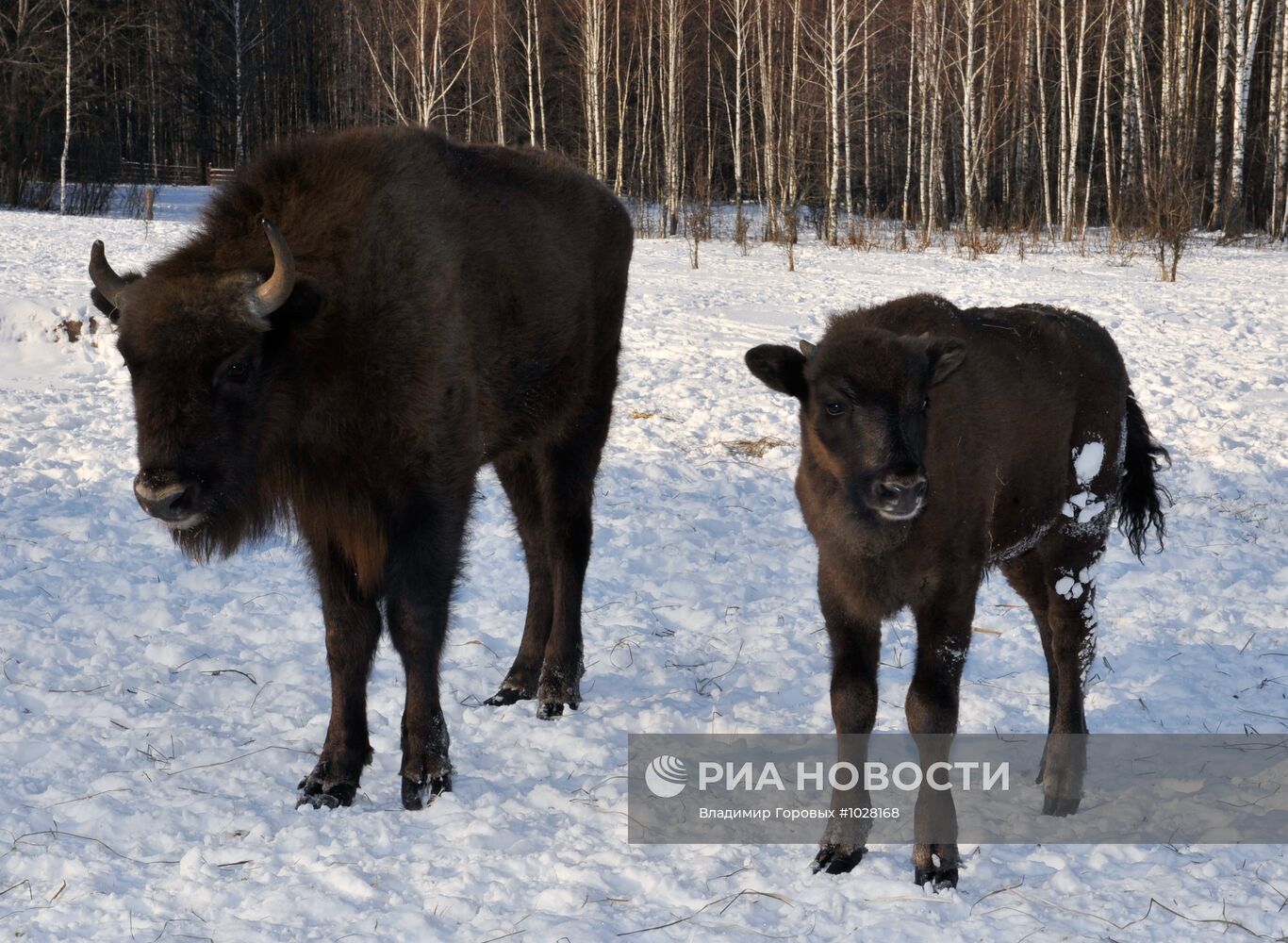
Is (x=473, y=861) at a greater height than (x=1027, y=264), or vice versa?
(x=1027, y=264)

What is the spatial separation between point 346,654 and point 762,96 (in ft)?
93.4

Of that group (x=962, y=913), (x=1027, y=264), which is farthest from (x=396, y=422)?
(x=1027, y=264)

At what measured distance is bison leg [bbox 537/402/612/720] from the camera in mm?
5117

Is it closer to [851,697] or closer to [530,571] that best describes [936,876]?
[851,697]

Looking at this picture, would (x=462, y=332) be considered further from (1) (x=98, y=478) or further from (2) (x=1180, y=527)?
(2) (x=1180, y=527)

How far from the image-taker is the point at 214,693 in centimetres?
479

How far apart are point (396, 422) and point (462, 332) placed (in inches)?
20.7

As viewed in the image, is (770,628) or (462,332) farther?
(770,628)

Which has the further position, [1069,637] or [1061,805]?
[1069,637]

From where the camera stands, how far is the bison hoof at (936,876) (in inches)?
135

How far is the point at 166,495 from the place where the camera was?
357 cm

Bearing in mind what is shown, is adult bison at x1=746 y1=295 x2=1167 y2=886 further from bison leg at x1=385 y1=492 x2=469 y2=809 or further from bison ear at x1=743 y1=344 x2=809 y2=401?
bison leg at x1=385 y1=492 x2=469 y2=809

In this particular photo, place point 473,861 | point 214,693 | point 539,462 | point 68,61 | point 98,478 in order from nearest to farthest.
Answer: point 473,861 < point 214,693 < point 539,462 < point 98,478 < point 68,61

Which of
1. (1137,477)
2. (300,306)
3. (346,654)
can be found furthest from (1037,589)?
(300,306)
